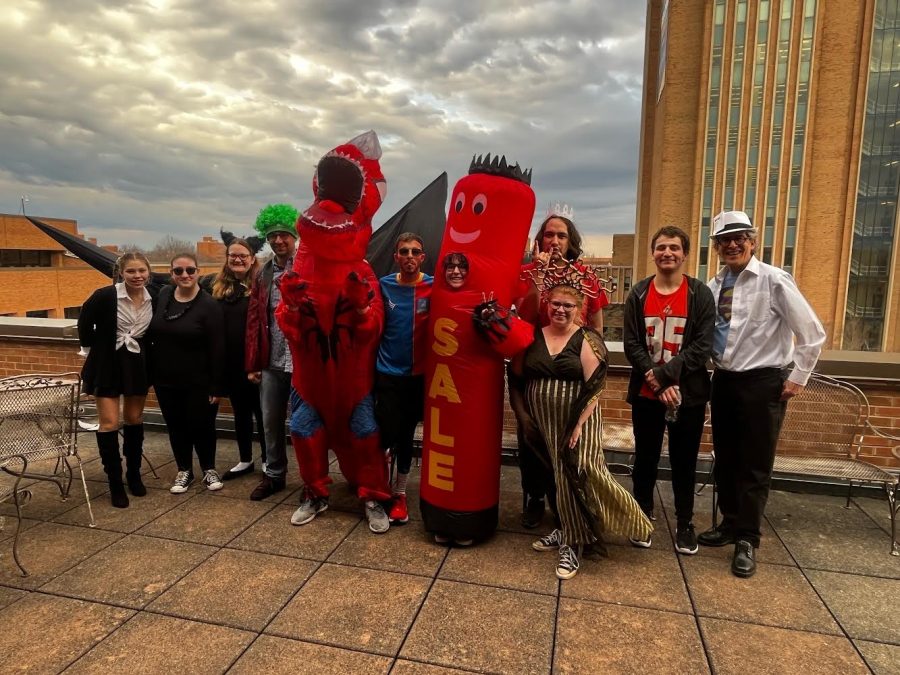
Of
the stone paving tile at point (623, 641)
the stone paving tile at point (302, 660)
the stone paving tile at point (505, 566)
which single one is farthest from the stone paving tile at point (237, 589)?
the stone paving tile at point (623, 641)

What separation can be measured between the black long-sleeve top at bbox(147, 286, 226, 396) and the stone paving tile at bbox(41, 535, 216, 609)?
3.75 feet

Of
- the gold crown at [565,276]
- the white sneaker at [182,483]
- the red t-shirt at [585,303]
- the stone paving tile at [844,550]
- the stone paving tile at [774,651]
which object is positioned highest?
the gold crown at [565,276]

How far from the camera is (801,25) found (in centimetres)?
4522

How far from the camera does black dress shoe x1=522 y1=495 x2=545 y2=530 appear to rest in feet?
11.9

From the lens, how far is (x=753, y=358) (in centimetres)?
311

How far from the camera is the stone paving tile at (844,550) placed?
10.3ft

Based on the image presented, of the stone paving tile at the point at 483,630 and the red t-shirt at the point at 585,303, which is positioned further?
the red t-shirt at the point at 585,303

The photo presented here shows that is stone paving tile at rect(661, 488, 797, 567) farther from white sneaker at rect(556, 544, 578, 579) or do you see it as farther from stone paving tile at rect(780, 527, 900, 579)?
white sneaker at rect(556, 544, 578, 579)

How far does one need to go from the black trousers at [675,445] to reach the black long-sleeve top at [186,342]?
9.92 ft

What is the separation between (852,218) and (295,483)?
5403 cm

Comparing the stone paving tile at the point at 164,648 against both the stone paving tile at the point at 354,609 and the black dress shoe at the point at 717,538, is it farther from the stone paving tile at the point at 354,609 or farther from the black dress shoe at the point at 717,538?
the black dress shoe at the point at 717,538

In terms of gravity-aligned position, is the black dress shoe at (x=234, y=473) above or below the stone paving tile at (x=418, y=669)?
above

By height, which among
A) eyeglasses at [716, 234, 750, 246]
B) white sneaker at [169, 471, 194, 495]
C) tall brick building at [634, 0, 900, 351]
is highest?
tall brick building at [634, 0, 900, 351]

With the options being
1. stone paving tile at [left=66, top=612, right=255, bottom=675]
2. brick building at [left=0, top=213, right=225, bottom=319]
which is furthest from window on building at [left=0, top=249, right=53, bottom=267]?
stone paving tile at [left=66, top=612, right=255, bottom=675]
